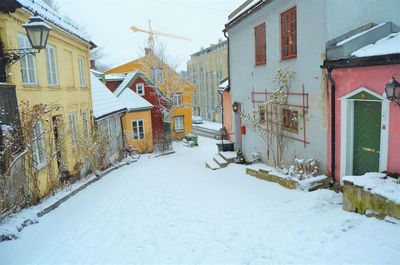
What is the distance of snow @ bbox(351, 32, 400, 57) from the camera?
672 cm

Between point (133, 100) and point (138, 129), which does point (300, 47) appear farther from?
point (133, 100)

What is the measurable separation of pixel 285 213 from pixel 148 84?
2394cm

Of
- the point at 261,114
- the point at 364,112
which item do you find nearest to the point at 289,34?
the point at 261,114

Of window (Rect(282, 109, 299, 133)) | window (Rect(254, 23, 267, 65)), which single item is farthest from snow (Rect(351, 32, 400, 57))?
window (Rect(254, 23, 267, 65))

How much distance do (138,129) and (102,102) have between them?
794 cm

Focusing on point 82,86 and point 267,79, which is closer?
point 267,79

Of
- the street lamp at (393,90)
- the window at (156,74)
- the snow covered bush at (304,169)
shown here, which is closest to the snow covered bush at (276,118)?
the snow covered bush at (304,169)

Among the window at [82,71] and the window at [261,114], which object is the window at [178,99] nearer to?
the window at [82,71]

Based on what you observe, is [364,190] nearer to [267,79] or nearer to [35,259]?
[35,259]

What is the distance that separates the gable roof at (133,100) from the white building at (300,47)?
44.0 ft

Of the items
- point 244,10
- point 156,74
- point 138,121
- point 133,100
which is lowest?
point 138,121

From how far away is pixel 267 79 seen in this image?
40.0 feet

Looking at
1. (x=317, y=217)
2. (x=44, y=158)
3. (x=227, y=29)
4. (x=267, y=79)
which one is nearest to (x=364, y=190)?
(x=317, y=217)

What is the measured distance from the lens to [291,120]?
10766 mm
